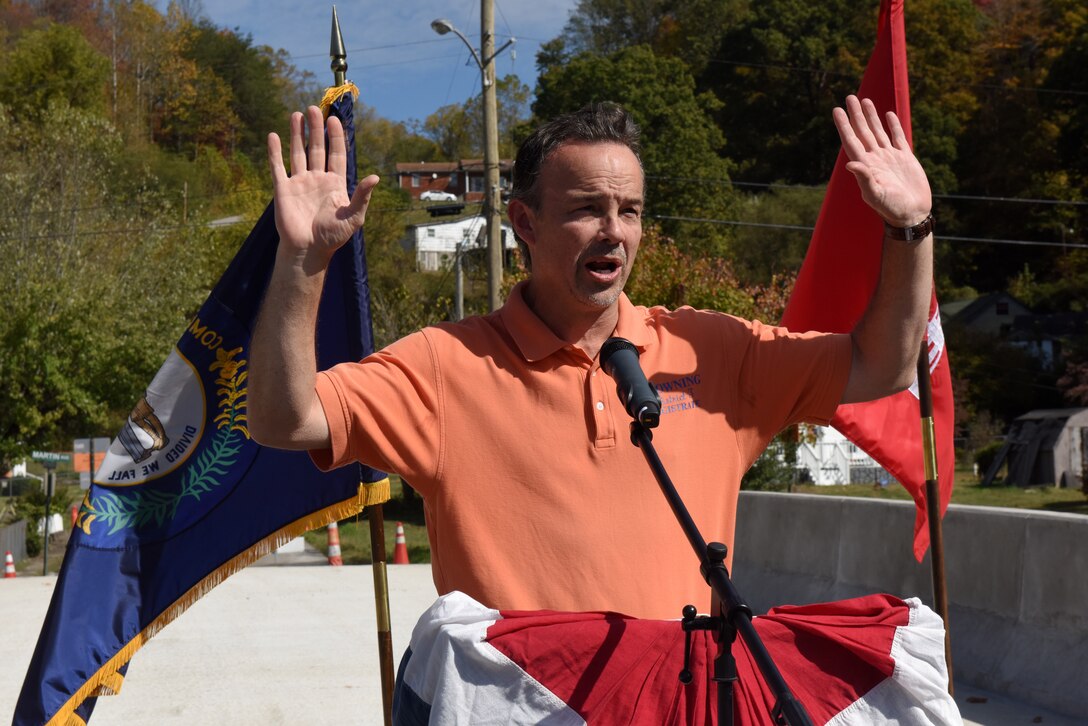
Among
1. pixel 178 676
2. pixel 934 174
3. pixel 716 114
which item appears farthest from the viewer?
pixel 716 114

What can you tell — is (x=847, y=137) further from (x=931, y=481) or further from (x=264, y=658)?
(x=264, y=658)

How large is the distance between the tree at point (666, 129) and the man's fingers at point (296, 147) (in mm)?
55521

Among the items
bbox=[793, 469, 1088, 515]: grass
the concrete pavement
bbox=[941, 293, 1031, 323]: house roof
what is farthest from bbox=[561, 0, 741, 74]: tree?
the concrete pavement

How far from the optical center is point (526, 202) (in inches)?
137

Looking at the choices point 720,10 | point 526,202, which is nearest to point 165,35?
point 720,10

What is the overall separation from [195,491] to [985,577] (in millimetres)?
4774

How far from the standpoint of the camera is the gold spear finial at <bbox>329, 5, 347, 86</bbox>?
5.43 m

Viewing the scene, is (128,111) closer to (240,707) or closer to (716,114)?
(716,114)

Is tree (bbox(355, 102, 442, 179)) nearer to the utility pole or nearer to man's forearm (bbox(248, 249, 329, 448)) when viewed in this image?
the utility pole

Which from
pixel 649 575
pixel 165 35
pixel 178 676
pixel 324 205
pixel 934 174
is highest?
pixel 165 35

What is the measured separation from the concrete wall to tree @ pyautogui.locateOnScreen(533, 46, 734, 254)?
48.6 m

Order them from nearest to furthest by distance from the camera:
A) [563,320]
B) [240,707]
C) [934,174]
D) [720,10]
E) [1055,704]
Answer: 1. [563,320]
2. [1055,704]
3. [240,707]
4. [934,174]
5. [720,10]

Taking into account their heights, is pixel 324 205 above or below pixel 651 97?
below

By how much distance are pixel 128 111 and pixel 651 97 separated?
2888 cm
